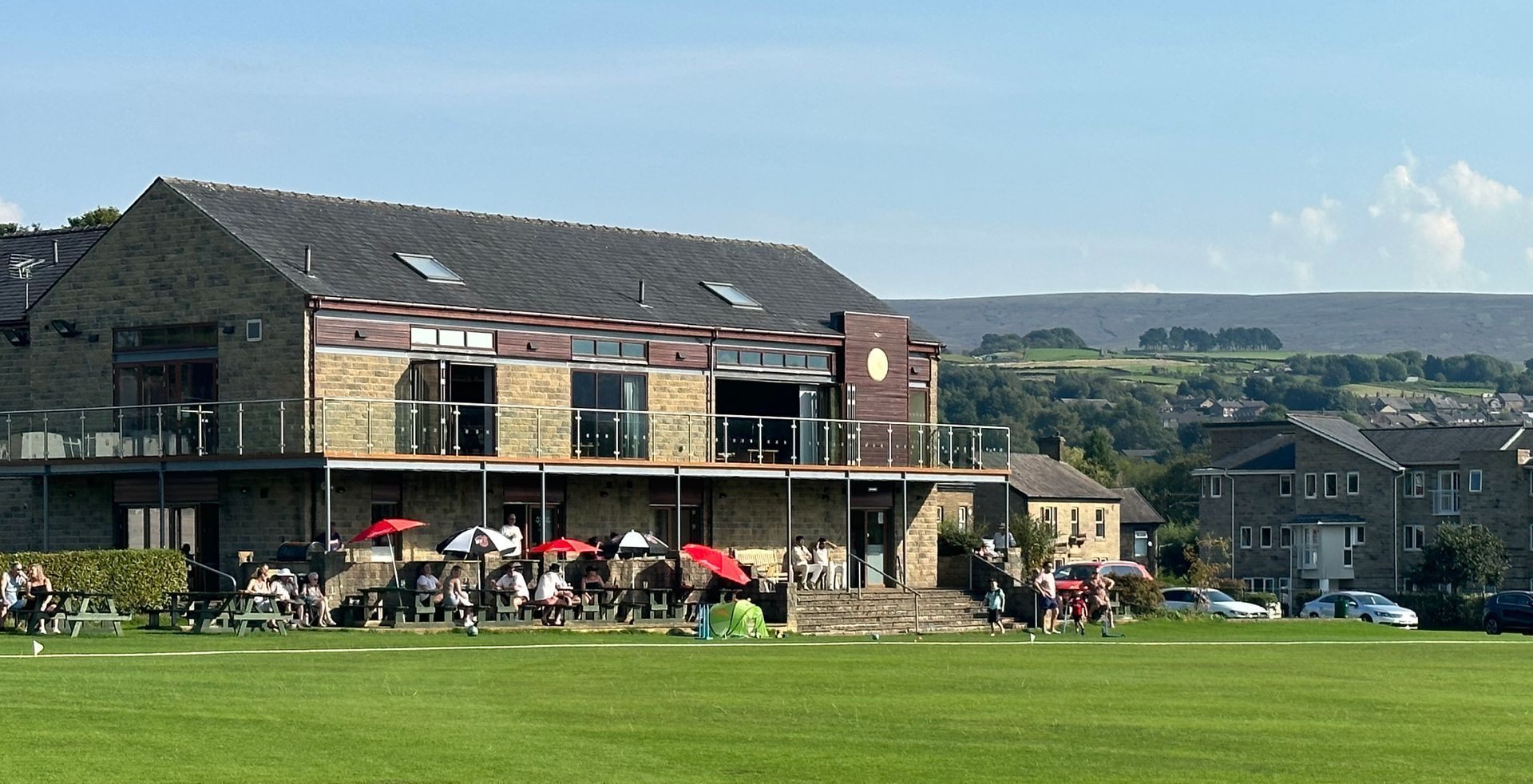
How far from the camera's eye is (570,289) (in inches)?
1906

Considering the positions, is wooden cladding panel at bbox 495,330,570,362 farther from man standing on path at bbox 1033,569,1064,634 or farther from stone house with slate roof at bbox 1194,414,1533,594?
stone house with slate roof at bbox 1194,414,1533,594

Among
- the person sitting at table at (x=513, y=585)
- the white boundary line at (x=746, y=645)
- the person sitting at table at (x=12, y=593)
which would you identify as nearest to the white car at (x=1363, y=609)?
the white boundary line at (x=746, y=645)

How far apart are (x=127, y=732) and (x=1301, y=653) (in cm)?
2204

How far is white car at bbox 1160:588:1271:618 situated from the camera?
6101 cm

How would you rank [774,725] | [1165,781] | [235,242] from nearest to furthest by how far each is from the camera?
1. [1165,781]
2. [774,725]
3. [235,242]

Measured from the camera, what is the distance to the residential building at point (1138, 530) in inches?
4097

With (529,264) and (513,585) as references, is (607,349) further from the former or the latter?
(513,585)

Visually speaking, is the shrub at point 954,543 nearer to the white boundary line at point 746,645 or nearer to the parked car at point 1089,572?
the parked car at point 1089,572

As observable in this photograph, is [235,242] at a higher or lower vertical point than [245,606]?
higher

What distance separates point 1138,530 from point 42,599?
7502 centimetres

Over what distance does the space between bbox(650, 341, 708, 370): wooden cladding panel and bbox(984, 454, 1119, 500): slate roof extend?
4388cm

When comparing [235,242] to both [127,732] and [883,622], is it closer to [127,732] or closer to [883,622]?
[883,622]

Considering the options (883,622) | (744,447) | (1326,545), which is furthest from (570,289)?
(1326,545)

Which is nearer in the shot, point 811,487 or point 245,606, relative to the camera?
point 245,606
